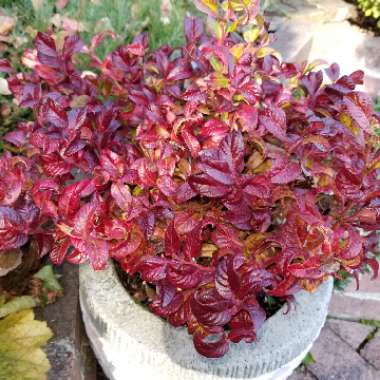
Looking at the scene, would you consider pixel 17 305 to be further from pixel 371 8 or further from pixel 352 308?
pixel 371 8

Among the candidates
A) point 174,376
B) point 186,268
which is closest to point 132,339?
point 174,376

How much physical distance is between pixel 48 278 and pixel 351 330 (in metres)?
1.28

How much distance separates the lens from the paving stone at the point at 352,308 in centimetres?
220

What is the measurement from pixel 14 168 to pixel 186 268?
1.49 feet

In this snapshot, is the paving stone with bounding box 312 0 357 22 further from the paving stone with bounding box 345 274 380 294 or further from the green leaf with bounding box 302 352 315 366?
the green leaf with bounding box 302 352 315 366

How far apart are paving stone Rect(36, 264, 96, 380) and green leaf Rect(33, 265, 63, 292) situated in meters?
0.05

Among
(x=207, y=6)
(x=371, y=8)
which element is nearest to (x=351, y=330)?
(x=207, y=6)

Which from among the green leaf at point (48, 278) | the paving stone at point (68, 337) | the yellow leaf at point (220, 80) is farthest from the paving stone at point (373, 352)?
the yellow leaf at point (220, 80)

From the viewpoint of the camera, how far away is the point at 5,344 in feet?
4.17

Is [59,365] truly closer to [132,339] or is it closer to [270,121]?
[132,339]

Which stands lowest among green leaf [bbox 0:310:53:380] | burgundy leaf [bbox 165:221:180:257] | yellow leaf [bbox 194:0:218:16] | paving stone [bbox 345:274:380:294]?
paving stone [bbox 345:274:380:294]

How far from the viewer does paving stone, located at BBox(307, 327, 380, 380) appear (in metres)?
1.99

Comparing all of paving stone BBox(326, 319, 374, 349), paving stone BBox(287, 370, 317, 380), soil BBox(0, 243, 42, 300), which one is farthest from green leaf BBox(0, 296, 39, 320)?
paving stone BBox(326, 319, 374, 349)

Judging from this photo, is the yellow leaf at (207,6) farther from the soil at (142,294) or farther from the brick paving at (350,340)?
the brick paving at (350,340)
